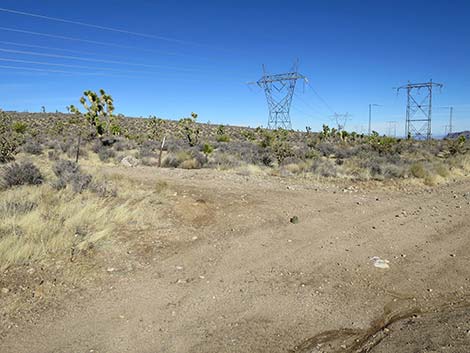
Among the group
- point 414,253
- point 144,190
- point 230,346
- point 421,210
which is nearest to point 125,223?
point 144,190

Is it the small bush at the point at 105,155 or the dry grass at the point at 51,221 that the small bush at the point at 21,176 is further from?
the small bush at the point at 105,155

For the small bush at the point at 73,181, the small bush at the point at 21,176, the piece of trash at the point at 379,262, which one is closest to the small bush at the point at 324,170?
the piece of trash at the point at 379,262

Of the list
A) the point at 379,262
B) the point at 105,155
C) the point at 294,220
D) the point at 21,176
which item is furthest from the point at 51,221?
the point at 105,155

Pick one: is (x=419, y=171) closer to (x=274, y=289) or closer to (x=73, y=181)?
(x=274, y=289)

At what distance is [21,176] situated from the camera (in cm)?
1050

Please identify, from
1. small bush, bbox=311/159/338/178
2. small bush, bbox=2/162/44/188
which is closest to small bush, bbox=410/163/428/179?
small bush, bbox=311/159/338/178

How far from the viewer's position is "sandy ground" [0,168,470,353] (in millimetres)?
4236

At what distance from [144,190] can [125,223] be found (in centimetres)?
335

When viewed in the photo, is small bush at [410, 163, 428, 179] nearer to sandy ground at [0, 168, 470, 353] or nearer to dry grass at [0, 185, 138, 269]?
sandy ground at [0, 168, 470, 353]

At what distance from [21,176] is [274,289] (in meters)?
8.50

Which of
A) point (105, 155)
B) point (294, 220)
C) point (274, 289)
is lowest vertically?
point (274, 289)

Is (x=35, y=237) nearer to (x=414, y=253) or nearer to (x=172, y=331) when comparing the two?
(x=172, y=331)

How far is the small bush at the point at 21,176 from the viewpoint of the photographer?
1038 centimetres

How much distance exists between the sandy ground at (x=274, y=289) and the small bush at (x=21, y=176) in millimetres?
4669
